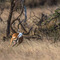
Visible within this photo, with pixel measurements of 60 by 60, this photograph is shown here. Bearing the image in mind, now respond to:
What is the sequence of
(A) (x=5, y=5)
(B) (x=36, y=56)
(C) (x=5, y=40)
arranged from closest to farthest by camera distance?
(B) (x=36, y=56), (C) (x=5, y=40), (A) (x=5, y=5)

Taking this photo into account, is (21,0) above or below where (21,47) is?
above

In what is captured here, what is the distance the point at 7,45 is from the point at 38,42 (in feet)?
3.23

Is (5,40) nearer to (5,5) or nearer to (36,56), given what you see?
(36,56)

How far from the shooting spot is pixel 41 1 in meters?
6.09

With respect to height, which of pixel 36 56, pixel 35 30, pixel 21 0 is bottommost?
pixel 36 56

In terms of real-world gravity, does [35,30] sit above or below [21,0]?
below

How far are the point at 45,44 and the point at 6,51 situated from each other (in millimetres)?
1232

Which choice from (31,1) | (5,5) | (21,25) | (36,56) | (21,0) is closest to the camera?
(36,56)

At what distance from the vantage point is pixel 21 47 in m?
2.97

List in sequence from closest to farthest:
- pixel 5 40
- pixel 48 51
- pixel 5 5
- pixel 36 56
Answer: pixel 36 56
pixel 48 51
pixel 5 40
pixel 5 5

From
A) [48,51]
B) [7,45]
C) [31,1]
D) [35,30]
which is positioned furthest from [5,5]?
[48,51]

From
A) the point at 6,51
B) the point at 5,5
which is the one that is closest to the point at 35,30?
the point at 6,51

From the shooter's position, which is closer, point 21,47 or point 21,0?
point 21,47

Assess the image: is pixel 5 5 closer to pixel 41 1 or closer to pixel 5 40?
pixel 41 1
